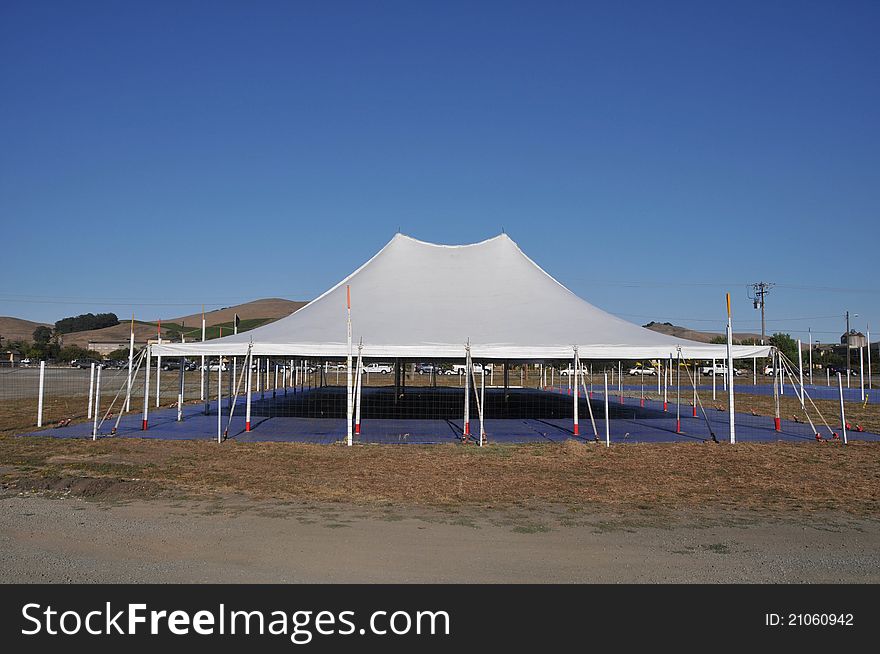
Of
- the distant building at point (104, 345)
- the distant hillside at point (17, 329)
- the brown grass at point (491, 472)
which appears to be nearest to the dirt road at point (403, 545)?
the brown grass at point (491, 472)

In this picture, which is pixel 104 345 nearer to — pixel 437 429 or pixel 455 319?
pixel 455 319

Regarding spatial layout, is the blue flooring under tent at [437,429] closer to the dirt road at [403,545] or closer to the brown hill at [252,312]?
the dirt road at [403,545]

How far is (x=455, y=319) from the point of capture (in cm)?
1422

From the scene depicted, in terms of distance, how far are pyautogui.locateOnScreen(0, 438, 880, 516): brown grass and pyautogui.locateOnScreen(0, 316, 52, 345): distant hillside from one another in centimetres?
8117

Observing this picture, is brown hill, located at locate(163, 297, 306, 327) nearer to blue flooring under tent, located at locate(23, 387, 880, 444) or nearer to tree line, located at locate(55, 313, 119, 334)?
tree line, located at locate(55, 313, 119, 334)

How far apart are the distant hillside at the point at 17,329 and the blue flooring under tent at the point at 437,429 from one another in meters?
77.3

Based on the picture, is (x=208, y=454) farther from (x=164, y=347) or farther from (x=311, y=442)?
(x=164, y=347)

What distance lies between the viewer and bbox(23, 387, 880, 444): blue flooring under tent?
39.8 ft

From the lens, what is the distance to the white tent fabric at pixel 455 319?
12109 millimetres

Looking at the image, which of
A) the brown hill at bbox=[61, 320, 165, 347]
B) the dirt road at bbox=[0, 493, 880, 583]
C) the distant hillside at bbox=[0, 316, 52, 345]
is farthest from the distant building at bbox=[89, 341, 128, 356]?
the dirt road at bbox=[0, 493, 880, 583]

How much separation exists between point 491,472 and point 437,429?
490 cm

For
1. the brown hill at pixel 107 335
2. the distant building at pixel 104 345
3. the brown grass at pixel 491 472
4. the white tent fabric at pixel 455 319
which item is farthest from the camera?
the brown hill at pixel 107 335

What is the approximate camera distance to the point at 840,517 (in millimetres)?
6281

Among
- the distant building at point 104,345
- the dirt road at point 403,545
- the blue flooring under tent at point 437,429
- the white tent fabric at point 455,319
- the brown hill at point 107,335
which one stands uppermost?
the brown hill at point 107,335
